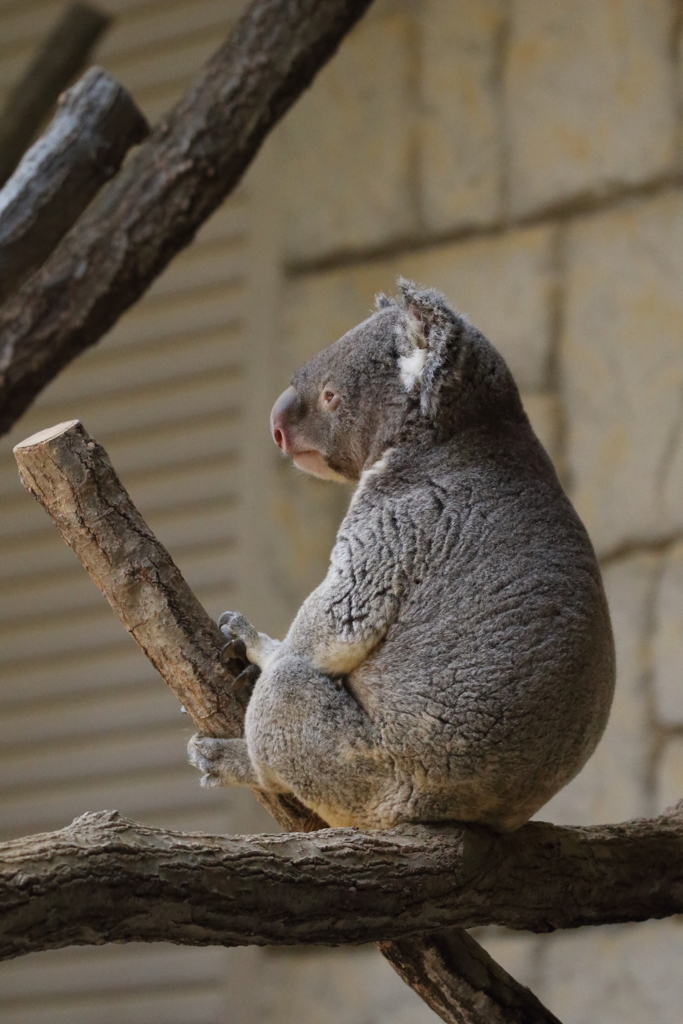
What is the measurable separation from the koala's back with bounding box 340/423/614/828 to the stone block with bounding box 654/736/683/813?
2.18m

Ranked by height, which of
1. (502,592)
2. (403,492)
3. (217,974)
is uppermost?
(403,492)

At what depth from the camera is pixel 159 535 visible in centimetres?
556

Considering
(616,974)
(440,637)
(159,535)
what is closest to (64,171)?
(440,637)

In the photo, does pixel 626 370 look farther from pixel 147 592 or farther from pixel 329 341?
pixel 147 592

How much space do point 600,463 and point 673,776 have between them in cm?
115

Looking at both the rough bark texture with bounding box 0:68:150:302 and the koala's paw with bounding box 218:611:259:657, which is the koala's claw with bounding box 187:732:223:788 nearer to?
the koala's paw with bounding box 218:611:259:657

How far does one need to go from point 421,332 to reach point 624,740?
8.08 ft

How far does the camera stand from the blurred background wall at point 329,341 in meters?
4.47

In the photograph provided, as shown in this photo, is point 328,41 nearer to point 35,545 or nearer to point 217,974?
point 35,545

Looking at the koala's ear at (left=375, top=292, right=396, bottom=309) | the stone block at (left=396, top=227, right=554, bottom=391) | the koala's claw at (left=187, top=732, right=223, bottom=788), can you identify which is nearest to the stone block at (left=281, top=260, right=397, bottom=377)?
the stone block at (left=396, top=227, right=554, bottom=391)

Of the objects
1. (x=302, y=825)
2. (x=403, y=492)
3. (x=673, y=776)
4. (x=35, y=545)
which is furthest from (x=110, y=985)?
(x=403, y=492)

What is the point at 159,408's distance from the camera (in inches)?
226

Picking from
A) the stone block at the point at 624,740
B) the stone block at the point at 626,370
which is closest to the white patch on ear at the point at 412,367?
the stone block at the point at 624,740

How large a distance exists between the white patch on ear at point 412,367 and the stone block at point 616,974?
2.55 m
